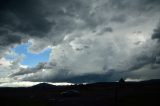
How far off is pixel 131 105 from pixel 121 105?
1.24 m

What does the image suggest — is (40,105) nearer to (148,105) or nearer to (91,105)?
(91,105)

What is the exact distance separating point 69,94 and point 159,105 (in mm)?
33839

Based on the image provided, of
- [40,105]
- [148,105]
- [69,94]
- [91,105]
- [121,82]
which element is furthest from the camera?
[69,94]

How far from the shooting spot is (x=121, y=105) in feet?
101

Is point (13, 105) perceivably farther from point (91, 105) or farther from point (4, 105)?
point (91, 105)

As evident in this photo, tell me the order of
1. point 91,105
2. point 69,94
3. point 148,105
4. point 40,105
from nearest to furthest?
point 148,105 → point 91,105 → point 40,105 → point 69,94

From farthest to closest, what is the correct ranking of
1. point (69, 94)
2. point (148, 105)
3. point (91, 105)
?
point (69, 94) → point (91, 105) → point (148, 105)

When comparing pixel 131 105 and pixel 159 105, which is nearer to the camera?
pixel 159 105

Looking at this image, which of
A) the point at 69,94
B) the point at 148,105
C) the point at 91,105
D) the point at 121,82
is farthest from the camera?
the point at 69,94

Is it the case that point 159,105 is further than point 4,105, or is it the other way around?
point 4,105

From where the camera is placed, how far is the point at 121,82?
88.3ft

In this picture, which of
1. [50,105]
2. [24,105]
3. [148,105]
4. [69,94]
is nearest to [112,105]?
[148,105]

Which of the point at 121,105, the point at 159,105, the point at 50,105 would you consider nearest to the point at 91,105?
the point at 121,105

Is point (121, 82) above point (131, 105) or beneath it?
above
